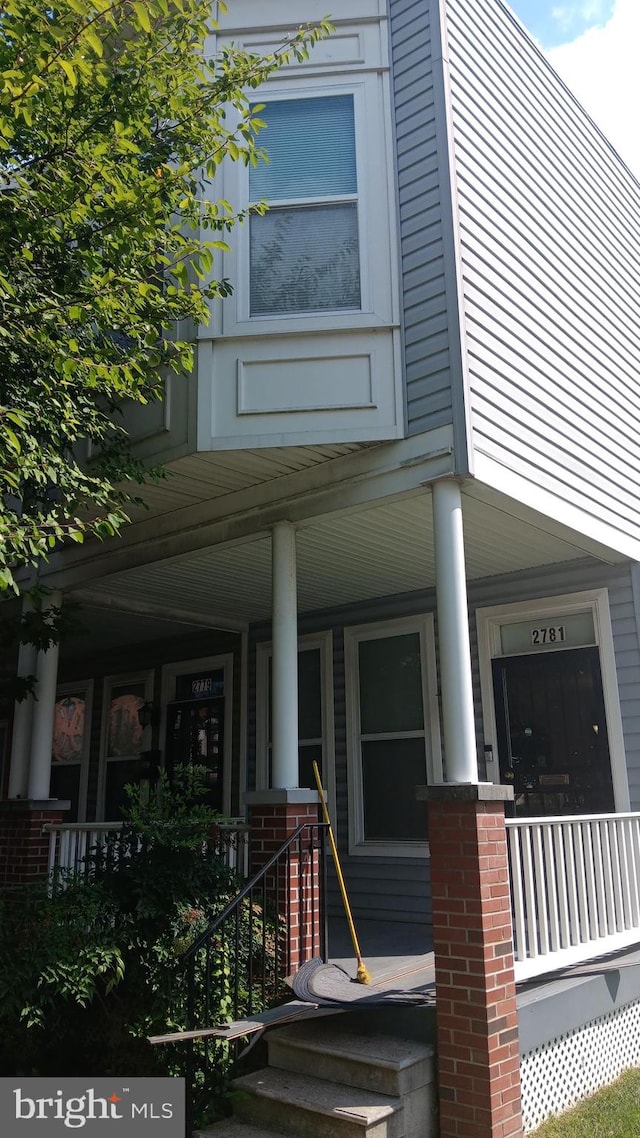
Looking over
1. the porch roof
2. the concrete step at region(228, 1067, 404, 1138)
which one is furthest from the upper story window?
the concrete step at region(228, 1067, 404, 1138)

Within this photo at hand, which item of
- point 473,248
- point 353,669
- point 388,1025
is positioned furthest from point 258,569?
point 388,1025

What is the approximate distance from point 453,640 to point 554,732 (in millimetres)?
2741

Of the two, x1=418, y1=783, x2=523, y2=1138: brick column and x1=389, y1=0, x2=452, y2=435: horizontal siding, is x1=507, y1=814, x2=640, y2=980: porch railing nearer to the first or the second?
x1=418, y1=783, x2=523, y2=1138: brick column

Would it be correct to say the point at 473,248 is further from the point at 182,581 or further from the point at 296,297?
the point at 182,581

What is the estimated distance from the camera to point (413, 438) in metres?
5.30

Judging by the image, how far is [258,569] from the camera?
7.49m

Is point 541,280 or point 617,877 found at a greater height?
point 541,280

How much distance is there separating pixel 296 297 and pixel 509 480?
1.86 m

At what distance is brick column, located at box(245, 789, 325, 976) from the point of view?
5.29 meters

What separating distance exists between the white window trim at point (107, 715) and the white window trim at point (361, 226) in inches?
238

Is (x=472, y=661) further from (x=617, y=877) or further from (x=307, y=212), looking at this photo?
(x=307, y=212)

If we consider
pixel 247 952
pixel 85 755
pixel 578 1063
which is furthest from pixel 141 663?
pixel 578 1063

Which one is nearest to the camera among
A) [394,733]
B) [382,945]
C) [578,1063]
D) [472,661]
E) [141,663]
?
[578,1063]

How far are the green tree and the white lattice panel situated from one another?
377 centimetres
